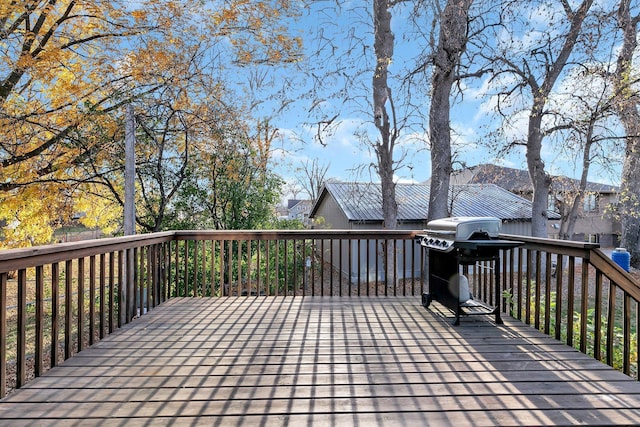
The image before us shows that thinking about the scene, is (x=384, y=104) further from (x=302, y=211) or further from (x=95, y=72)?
(x=302, y=211)

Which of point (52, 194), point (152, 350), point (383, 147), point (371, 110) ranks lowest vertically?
point (152, 350)

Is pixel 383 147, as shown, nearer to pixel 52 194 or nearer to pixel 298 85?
pixel 298 85

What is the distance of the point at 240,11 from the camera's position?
6891 mm

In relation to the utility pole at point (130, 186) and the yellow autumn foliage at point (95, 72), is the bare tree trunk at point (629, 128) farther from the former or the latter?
the utility pole at point (130, 186)

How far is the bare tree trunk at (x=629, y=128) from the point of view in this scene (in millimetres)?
5184

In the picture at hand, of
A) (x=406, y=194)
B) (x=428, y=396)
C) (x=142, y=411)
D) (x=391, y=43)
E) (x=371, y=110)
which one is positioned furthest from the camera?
(x=406, y=194)

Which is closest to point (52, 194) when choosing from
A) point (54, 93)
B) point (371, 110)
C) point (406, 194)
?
point (54, 93)

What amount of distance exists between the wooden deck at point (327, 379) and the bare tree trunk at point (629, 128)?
4.49 m

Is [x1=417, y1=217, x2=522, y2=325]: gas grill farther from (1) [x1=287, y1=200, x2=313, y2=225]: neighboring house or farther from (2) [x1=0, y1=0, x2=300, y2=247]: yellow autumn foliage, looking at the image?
(1) [x1=287, y1=200, x2=313, y2=225]: neighboring house

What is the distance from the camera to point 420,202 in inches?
533

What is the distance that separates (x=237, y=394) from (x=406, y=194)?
12890mm

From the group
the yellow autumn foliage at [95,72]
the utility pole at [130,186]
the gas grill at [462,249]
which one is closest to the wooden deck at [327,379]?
the gas grill at [462,249]

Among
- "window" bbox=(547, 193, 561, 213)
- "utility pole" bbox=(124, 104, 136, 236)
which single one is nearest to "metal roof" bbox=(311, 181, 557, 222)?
"window" bbox=(547, 193, 561, 213)

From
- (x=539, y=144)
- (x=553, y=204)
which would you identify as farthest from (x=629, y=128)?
(x=553, y=204)
